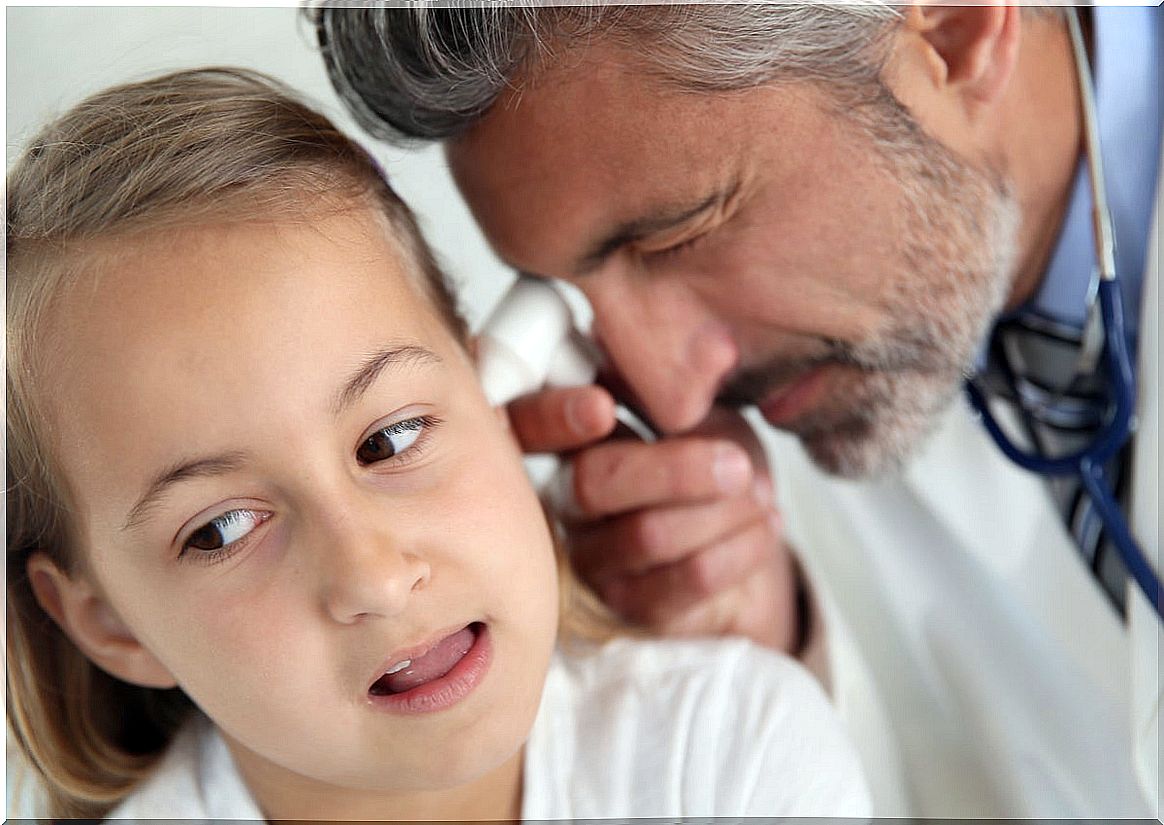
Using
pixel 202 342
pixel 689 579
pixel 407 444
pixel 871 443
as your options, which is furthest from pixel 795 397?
pixel 202 342

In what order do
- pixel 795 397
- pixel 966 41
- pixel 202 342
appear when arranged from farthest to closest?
pixel 795 397 → pixel 966 41 → pixel 202 342

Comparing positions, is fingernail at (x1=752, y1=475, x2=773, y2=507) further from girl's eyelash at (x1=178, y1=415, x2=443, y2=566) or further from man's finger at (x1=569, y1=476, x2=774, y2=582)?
girl's eyelash at (x1=178, y1=415, x2=443, y2=566)

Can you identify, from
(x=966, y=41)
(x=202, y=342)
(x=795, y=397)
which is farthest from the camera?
(x=795, y=397)

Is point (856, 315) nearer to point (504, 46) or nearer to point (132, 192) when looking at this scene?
point (504, 46)

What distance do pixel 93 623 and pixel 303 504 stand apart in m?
0.17

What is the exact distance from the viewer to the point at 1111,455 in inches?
29.4

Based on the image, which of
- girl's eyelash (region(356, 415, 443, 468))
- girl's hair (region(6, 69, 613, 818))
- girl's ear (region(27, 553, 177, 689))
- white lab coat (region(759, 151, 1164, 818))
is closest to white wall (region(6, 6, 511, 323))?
girl's hair (region(6, 69, 613, 818))

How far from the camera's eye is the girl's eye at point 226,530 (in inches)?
22.4

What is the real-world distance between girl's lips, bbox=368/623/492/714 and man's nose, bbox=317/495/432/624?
54 millimetres

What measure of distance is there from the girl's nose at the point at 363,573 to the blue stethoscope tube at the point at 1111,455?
0.42 m

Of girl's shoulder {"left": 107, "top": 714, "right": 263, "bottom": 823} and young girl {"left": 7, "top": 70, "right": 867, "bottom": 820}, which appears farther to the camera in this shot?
girl's shoulder {"left": 107, "top": 714, "right": 263, "bottom": 823}

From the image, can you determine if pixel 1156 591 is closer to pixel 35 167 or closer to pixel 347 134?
pixel 347 134

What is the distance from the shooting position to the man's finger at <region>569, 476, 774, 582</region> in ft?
2.73

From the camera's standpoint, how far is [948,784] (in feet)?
2.53
